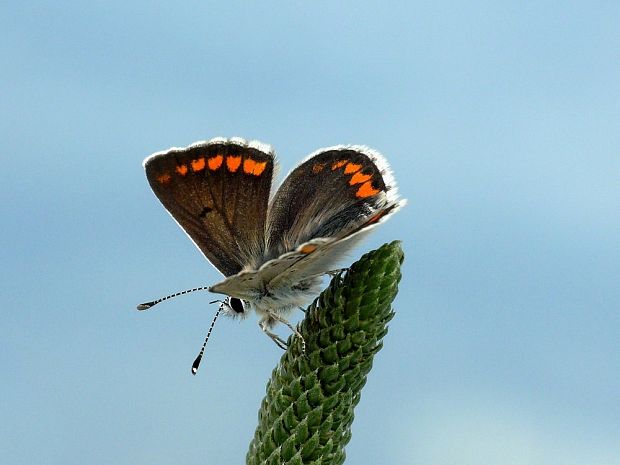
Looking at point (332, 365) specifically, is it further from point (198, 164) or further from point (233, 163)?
point (198, 164)

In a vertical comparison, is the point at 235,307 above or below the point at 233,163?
below

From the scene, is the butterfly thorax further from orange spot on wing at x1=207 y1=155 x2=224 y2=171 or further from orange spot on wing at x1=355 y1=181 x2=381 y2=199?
orange spot on wing at x1=207 y1=155 x2=224 y2=171

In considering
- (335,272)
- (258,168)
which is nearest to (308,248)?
(335,272)

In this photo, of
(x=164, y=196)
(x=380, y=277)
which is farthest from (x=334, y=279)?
(x=164, y=196)

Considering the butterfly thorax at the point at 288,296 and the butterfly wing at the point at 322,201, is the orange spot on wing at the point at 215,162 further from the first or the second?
the butterfly thorax at the point at 288,296

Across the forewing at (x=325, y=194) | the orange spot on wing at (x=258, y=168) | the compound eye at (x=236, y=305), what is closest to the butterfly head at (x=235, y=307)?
the compound eye at (x=236, y=305)

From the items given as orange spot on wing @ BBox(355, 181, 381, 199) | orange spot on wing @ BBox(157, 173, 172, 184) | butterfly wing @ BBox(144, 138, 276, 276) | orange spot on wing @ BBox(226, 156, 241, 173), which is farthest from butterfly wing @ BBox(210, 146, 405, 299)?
orange spot on wing @ BBox(157, 173, 172, 184)

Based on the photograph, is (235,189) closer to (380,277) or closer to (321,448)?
(380,277)
